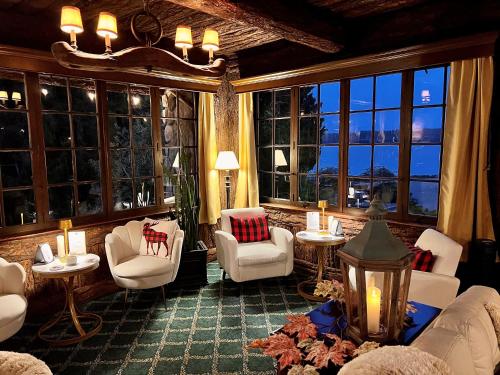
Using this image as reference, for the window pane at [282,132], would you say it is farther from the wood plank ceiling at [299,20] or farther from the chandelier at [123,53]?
the chandelier at [123,53]

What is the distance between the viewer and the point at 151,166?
14.0 ft

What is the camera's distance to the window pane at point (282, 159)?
4.60 metres

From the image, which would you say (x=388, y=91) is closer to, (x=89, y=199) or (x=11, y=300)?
(x=89, y=199)

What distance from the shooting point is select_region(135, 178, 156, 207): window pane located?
418 cm

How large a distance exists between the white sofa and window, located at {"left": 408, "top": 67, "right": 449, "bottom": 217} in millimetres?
1897

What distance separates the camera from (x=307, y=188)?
445 centimetres

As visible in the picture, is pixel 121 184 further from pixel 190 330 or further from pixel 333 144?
pixel 333 144

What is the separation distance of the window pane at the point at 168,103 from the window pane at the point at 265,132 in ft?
3.82

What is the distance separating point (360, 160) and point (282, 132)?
3.78ft

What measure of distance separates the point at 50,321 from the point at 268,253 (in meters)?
2.05

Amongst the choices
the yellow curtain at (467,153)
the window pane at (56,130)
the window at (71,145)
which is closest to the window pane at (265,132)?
the window at (71,145)

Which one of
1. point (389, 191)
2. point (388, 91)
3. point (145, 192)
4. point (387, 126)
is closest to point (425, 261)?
point (389, 191)

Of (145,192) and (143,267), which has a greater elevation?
(145,192)

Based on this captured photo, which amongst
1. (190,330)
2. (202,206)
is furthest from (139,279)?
(202,206)
